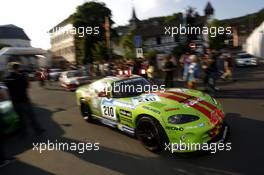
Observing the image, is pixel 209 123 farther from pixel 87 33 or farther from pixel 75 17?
pixel 75 17

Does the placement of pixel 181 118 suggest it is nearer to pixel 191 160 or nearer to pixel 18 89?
pixel 191 160

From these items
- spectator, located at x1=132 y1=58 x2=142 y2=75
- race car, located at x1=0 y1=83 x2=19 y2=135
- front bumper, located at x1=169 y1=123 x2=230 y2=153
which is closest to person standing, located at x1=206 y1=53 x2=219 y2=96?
spectator, located at x1=132 y1=58 x2=142 y2=75

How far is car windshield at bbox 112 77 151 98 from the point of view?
708 centimetres

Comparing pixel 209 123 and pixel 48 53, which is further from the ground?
pixel 48 53

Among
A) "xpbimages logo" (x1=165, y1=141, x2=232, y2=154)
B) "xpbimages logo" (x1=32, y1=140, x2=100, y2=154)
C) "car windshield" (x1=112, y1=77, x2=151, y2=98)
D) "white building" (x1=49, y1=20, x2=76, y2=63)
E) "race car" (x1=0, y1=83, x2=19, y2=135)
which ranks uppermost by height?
"white building" (x1=49, y1=20, x2=76, y2=63)

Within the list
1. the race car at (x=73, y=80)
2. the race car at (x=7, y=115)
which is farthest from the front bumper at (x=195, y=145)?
the race car at (x=73, y=80)

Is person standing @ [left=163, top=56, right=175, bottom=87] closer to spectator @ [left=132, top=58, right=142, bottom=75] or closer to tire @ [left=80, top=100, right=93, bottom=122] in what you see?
spectator @ [left=132, top=58, right=142, bottom=75]

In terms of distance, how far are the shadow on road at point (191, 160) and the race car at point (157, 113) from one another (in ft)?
0.98

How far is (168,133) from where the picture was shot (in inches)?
213

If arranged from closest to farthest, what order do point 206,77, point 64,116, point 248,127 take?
point 248,127 < point 64,116 < point 206,77

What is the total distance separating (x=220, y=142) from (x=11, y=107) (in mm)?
5300

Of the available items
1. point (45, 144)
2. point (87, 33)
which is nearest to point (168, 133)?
point (45, 144)

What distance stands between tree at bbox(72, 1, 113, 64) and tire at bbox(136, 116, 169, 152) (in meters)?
44.5

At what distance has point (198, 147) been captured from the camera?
208 inches
